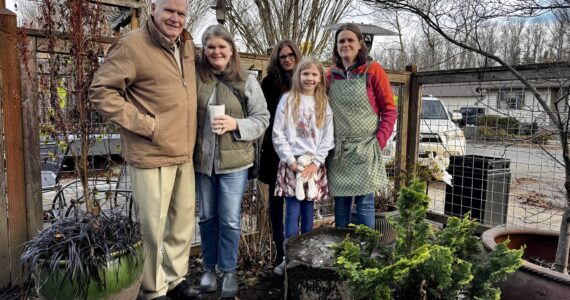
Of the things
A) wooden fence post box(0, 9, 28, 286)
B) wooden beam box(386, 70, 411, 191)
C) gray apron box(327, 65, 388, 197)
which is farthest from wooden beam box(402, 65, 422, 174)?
wooden fence post box(0, 9, 28, 286)

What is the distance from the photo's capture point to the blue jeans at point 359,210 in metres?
3.11

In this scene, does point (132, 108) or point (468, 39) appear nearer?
point (132, 108)

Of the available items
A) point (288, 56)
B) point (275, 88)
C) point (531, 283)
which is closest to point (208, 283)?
point (275, 88)

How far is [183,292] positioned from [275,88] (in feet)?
5.32

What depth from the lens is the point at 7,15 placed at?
2.64 m

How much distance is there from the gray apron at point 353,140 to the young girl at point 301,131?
0.09 m

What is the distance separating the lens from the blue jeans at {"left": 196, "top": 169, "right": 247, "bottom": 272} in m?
2.75

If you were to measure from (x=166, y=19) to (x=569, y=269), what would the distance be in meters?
2.81

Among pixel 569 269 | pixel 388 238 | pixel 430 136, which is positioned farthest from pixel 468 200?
pixel 569 269

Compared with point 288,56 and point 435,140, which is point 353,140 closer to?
point 288,56

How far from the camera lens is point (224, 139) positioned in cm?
265

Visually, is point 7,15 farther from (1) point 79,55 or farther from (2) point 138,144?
(2) point 138,144

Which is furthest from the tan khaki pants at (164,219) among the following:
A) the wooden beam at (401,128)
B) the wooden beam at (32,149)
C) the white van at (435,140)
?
the wooden beam at (401,128)

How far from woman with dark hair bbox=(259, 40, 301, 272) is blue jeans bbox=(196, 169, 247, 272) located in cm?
35
